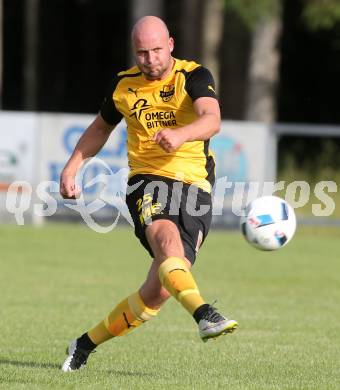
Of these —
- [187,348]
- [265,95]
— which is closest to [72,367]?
[187,348]

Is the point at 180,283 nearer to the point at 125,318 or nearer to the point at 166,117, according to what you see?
the point at 125,318

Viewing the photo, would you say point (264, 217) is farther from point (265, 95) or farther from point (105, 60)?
point (105, 60)

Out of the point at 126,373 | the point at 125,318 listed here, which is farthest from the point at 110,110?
the point at 126,373

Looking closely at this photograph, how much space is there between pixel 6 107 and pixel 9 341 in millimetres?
34754

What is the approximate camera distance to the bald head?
278 inches

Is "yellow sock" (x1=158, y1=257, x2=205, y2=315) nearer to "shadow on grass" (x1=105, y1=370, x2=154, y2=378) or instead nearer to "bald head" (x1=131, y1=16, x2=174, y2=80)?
"shadow on grass" (x1=105, y1=370, x2=154, y2=378)

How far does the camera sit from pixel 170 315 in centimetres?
1090

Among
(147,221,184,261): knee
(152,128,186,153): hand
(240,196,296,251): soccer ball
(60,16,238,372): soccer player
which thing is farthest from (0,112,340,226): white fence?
(152,128,186,153): hand

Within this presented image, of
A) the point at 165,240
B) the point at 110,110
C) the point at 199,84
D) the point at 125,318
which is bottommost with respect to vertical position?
the point at 125,318

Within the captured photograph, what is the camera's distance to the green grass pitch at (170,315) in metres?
7.47

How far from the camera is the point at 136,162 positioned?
7.52 m

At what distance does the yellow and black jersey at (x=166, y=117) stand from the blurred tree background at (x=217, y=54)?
13446 millimetres

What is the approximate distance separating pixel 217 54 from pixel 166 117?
2161 centimetres

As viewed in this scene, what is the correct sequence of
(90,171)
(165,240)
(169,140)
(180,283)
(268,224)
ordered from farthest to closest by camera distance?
1. (90,171)
2. (268,224)
3. (165,240)
4. (180,283)
5. (169,140)
